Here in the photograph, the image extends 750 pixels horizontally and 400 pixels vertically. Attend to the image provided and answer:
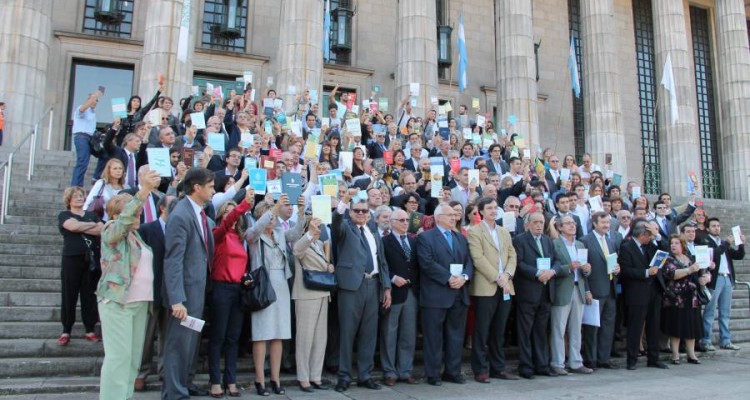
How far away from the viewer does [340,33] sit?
23.4 meters

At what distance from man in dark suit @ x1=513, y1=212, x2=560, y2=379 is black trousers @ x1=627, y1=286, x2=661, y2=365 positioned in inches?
61.9

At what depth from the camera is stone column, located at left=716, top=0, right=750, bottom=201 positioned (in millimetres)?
26234

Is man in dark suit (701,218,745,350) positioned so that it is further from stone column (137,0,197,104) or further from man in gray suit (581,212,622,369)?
stone column (137,0,197,104)

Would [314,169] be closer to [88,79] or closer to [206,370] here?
[206,370]

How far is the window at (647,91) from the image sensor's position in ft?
95.1

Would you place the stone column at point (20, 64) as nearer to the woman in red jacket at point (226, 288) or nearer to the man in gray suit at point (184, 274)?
the woman in red jacket at point (226, 288)

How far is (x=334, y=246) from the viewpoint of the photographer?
7.44 m

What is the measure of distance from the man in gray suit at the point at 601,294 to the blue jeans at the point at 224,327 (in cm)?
511

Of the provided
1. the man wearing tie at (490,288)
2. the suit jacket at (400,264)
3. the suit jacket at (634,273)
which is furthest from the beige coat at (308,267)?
the suit jacket at (634,273)

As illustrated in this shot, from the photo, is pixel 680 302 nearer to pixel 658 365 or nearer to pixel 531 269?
pixel 658 365

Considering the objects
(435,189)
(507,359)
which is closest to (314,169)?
(435,189)

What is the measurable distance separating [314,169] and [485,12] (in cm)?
2096

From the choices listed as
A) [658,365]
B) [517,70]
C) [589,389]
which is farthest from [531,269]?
[517,70]

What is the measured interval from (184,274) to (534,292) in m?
4.70
